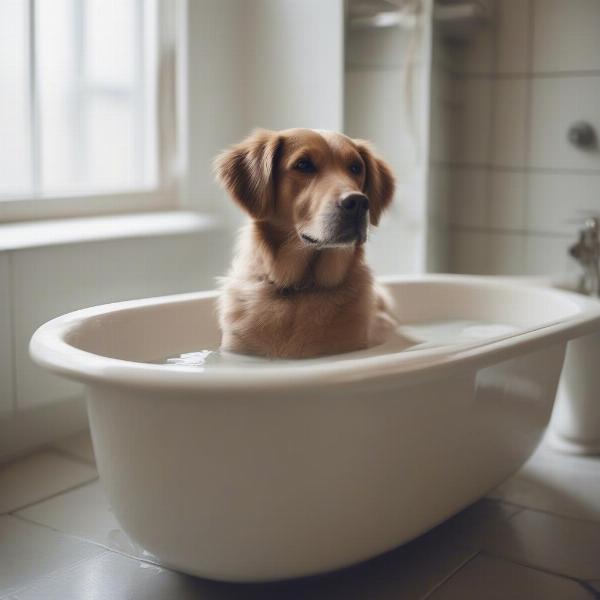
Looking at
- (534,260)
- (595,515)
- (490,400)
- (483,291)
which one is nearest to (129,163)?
(483,291)

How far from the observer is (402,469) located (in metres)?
1.68

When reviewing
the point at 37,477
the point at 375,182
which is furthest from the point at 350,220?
the point at 37,477

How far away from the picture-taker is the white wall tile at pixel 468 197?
3281 mm

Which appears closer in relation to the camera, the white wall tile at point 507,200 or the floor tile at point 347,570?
the floor tile at point 347,570

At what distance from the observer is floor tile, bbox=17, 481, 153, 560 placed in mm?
1913

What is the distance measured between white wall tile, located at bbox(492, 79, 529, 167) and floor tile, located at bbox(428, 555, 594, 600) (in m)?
1.78

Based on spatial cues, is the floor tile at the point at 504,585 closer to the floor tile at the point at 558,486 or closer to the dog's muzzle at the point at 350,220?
the floor tile at the point at 558,486

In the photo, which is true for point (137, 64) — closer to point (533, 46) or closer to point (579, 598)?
point (533, 46)

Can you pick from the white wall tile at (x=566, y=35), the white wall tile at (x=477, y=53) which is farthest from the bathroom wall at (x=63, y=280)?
the white wall tile at (x=566, y=35)

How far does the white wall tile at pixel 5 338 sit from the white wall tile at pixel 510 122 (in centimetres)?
181

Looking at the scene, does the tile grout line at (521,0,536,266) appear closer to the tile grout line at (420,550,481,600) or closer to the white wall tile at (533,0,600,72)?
the white wall tile at (533,0,600,72)

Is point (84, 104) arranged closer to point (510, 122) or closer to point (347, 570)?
point (510, 122)

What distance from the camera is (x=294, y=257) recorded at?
1.95m

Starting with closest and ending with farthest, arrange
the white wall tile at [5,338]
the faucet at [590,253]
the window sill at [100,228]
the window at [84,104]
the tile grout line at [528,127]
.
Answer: the white wall tile at [5,338]
the window sill at [100,228]
the window at [84,104]
the faucet at [590,253]
the tile grout line at [528,127]
